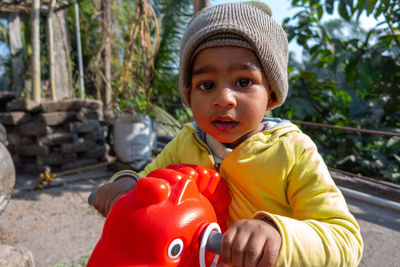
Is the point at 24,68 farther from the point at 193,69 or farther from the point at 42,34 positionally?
the point at 193,69

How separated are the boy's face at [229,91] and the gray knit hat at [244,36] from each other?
0.03m

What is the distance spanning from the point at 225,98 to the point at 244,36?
230mm

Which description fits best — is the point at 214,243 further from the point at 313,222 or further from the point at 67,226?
the point at 67,226

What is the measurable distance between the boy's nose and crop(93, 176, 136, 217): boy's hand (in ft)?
1.51

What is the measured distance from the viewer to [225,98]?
36.8 inches

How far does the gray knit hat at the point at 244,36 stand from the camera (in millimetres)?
992

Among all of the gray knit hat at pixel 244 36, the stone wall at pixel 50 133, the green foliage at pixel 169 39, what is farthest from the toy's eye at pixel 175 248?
the green foliage at pixel 169 39

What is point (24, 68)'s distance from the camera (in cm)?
630

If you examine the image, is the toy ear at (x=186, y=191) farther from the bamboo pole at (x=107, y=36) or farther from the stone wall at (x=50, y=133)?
Answer: the bamboo pole at (x=107, y=36)

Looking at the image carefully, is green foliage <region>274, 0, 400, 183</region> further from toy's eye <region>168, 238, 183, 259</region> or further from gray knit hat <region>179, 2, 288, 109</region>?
toy's eye <region>168, 238, 183, 259</region>

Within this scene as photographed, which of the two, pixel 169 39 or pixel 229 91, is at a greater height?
pixel 229 91

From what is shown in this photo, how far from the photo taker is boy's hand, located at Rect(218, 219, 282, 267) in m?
0.65

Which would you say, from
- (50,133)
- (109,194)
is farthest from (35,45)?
(109,194)

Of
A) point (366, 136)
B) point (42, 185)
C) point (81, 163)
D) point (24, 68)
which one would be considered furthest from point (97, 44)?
point (366, 136)
